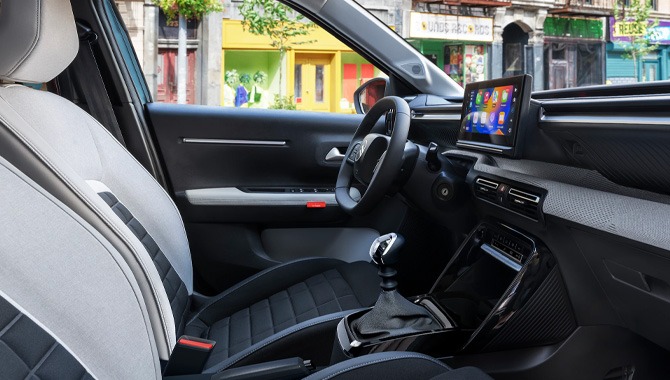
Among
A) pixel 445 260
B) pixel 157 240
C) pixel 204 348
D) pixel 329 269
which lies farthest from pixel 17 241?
pixel 445 260

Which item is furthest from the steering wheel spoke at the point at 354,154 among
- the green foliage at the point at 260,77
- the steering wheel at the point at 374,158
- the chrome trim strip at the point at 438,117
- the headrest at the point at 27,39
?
the green foliage at the point at 260,77

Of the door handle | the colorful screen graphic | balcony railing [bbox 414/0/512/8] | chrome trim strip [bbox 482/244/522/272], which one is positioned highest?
balcony railing [bbox 414/0/512/8]

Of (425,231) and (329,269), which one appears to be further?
(425,231)

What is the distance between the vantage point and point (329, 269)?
1.76 m

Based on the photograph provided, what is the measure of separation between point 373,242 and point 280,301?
0.35 metres

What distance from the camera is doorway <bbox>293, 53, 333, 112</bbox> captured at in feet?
7.50

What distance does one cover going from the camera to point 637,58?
1.22 meters

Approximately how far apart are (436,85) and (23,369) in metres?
1.46

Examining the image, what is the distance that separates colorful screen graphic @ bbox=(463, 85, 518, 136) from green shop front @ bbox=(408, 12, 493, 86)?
0.25 m

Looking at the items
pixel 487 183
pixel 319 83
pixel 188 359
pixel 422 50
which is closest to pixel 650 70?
pixel 487 183

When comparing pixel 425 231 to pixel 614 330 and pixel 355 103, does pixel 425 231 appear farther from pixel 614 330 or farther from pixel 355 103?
pixel 614 330

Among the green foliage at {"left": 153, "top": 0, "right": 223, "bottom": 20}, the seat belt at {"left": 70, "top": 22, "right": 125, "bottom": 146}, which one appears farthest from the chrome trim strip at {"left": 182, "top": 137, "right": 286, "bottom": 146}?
the green foliage at {"left": 153, "top": 0, "right": 223, "bottom": 20}

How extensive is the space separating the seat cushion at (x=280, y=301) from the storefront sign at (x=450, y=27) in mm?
675

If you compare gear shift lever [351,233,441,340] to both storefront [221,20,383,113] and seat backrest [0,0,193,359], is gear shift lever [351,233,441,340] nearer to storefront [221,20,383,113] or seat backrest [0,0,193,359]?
seat backrest [0,0,193,359]
